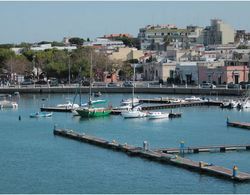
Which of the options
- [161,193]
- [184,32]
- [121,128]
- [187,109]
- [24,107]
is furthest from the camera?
[184,32]

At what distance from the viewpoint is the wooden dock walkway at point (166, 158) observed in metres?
21.8

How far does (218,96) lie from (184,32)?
51.5m

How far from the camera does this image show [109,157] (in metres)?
26.1

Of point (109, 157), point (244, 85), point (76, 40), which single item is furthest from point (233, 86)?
point (76, 40)

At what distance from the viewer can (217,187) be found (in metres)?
21.1

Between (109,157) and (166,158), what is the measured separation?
2373 mm

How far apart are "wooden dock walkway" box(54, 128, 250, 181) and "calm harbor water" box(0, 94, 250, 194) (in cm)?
24

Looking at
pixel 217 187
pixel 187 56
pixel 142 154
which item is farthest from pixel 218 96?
pixel 217 187

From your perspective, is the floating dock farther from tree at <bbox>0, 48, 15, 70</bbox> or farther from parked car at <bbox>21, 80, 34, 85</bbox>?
tree at <bbox>0, 48, 15, 70</bbox>

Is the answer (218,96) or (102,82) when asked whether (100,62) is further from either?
(218,96)

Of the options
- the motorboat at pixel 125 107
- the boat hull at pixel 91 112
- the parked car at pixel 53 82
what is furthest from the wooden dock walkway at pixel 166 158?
the parked car at pixel 53 82

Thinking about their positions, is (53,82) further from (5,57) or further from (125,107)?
(125,107)

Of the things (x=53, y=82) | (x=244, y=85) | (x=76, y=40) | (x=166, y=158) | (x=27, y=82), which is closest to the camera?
(x=166, y=158)

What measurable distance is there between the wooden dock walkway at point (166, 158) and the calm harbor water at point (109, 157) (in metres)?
0.24
